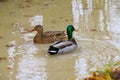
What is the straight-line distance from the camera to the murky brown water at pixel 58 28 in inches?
291

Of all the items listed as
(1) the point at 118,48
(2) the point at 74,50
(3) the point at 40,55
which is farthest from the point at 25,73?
(1) the point at 118,48

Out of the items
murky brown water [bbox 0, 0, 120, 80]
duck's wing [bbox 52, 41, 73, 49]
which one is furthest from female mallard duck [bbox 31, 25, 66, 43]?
duck's wing [bbox 52, 41, 73, 49]

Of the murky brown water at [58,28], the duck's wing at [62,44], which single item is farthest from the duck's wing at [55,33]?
the duck's wing at [62,44]

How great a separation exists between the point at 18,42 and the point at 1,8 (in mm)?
4106

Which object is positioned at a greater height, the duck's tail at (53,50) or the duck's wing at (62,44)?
the duck's wing at (62,44)

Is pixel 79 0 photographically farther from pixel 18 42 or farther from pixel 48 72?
pixel 48 72

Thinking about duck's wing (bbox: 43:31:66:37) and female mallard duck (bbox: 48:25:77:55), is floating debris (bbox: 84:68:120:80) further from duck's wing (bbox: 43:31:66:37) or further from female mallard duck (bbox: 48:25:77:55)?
duck's wing (bbox: 43:31:66:37)

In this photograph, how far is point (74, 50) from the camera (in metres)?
8.47

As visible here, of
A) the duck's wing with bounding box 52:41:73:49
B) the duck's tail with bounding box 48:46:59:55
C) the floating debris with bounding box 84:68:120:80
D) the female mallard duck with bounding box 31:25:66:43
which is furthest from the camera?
the female mallard duck with bounding box 31:25:66:43

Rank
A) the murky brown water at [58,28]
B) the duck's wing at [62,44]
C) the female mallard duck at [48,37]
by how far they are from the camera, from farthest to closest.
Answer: the female mallard duck at [48,37]
the duck's wing at [62,44]
the murky brown water at [58,28]

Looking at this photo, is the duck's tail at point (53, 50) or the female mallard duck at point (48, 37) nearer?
the duck's tail at point (53, 50)

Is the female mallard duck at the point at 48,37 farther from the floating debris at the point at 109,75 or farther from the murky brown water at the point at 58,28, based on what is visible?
the floating debris at the point at 109,75

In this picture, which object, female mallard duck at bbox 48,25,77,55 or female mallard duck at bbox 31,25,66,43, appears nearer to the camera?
female mallard duck at bbox 48,25,77,55

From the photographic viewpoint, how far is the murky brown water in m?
7.39
